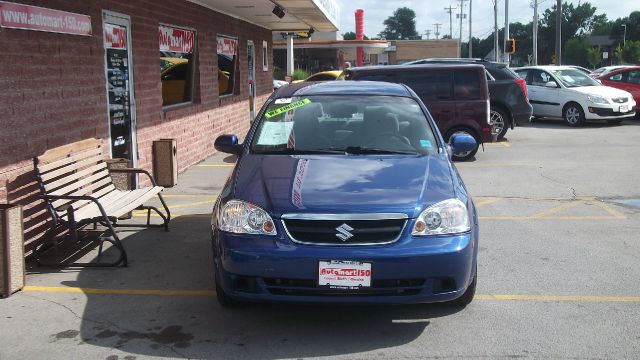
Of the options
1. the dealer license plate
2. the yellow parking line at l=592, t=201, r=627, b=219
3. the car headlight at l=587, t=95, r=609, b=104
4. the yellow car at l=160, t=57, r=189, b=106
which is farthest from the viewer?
the car headlight at l=587, t=95, r=609, b=104

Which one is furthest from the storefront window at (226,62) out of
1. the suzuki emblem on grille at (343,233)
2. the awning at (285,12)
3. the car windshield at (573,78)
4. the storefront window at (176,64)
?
the suzuki emblem on grille at (343,233)

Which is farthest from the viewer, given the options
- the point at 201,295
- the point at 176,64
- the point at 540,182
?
the point at 176,64

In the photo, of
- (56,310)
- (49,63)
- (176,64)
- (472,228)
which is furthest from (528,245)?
(176,64)

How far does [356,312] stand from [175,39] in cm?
729

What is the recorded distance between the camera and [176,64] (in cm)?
1121

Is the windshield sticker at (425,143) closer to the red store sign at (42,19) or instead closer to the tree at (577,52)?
the red store sign at (42,19)

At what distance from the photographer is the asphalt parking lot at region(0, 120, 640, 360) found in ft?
13.9

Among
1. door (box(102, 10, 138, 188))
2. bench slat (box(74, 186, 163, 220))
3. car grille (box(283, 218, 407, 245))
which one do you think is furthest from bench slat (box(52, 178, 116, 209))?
car grille (box(283, 218, 407, 245))

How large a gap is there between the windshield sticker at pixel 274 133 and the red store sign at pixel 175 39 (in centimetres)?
517

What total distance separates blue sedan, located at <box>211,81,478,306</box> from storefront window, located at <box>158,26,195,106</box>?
5.98m

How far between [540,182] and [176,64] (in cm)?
609

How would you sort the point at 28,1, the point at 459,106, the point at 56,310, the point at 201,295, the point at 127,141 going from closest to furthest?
the point at 56,310, the point at 201,295, the point at 28,1, the point at 127,141, the point at 459,106

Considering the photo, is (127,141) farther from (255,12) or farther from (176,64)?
(255,12)

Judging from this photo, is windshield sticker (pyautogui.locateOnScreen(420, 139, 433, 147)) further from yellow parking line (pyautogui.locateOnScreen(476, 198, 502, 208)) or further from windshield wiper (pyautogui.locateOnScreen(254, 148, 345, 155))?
yellow parking line (pyautogui.locateOnScreen(476, 198, 502, 208))
